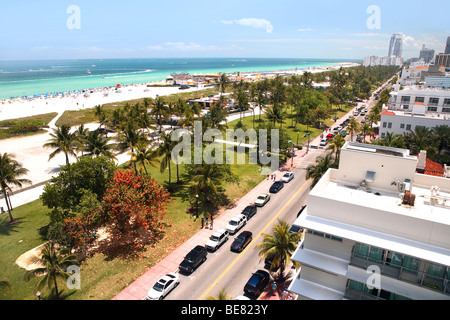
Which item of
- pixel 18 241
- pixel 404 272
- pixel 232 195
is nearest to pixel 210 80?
pixel 232 195

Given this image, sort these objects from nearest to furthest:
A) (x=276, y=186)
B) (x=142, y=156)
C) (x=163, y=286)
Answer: (x=163, y=286) → (x=142, y=156) → (x=276, y=186)

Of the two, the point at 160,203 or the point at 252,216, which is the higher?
the point at 160,203

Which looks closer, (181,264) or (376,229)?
(376,229)

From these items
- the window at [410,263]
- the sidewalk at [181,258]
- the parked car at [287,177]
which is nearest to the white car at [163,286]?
the sidewalk at [181,258]

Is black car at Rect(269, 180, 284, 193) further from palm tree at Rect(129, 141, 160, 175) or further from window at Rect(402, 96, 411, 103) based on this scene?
window at Rect(402, 96, 411, 103)

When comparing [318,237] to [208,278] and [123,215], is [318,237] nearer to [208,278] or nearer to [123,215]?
[208,278]

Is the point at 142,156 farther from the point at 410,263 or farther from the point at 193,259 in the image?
the point at 410,263

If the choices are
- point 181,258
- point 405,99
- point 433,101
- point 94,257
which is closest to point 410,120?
point 405,99
